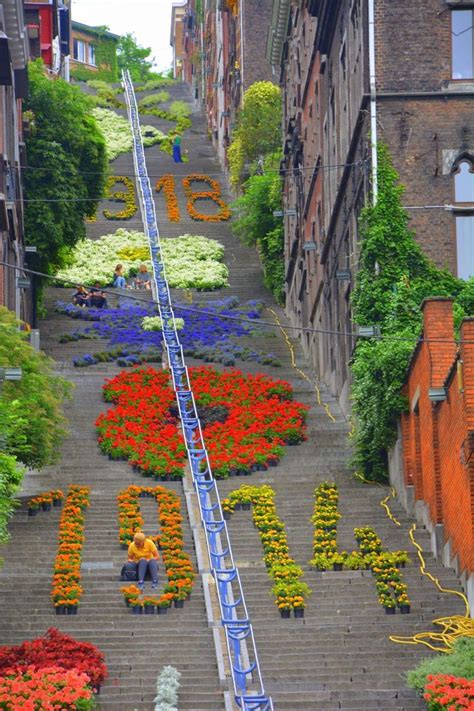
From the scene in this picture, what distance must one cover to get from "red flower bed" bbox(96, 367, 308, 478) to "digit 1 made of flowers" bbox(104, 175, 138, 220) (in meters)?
24.9

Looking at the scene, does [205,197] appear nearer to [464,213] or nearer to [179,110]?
[179,110]

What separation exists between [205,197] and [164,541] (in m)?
42.2

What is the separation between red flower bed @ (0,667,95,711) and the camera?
21.8 metres

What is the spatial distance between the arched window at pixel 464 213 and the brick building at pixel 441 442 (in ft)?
13.3

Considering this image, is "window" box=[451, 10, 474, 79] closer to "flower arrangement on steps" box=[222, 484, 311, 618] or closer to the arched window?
the arched window

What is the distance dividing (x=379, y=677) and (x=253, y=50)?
53081 millimetres

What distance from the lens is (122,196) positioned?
2758 inches

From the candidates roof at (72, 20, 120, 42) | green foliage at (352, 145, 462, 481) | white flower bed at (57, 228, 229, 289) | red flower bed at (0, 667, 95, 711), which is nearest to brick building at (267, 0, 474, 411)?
green foliage at (352, 145, 462, 481)

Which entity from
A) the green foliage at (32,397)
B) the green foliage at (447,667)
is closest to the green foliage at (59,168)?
the green foliage at (32,397)

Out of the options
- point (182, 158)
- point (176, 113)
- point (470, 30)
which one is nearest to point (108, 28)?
point (176, 113)

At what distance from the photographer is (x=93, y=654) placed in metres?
24.0

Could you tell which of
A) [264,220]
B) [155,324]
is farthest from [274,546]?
[264,220]

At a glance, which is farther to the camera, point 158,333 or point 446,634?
point 158,333

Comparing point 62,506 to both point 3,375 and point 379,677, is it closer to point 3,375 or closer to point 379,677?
point 3,375
